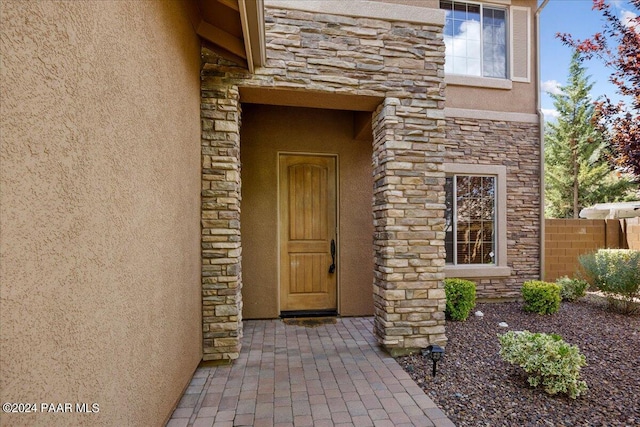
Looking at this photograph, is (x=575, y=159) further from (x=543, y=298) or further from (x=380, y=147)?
(x=380, y=147)

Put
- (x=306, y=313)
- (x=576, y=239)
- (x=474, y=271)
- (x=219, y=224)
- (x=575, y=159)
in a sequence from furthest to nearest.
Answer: (x=575, y=159) < (x=576, y=239) < (x=474, y=271) < (x=306, y=313) < (x=219, y=224)

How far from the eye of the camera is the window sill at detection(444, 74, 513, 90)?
212 inches

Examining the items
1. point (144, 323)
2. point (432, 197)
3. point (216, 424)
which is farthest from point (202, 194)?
point (432, 197)

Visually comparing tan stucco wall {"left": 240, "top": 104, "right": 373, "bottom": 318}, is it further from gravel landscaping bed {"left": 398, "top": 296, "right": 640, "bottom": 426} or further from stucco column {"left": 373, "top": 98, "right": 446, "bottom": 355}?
gravel landscaping bed {"left": 398, "top": 296, "right": 640, "bottom": 426}

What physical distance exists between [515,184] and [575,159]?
1227 cm

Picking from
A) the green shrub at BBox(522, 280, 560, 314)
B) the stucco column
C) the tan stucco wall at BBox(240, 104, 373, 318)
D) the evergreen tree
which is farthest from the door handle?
the evergreen tree

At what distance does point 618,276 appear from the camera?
5039mm

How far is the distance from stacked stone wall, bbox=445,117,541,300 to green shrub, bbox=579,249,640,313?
87cm

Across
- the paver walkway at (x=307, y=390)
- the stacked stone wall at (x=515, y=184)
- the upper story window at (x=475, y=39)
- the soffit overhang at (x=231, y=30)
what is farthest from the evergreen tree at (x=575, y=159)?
the soffit overhang at (x=231, y=30)

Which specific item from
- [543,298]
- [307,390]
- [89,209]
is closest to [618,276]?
[543,298]

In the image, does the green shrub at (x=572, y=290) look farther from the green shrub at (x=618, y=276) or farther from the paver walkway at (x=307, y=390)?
the paver walkway at (x=307, y=390)

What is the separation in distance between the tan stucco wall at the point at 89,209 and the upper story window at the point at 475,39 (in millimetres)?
4911

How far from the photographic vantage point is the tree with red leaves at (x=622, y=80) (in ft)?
16.1

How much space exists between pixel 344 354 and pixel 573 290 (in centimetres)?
498
